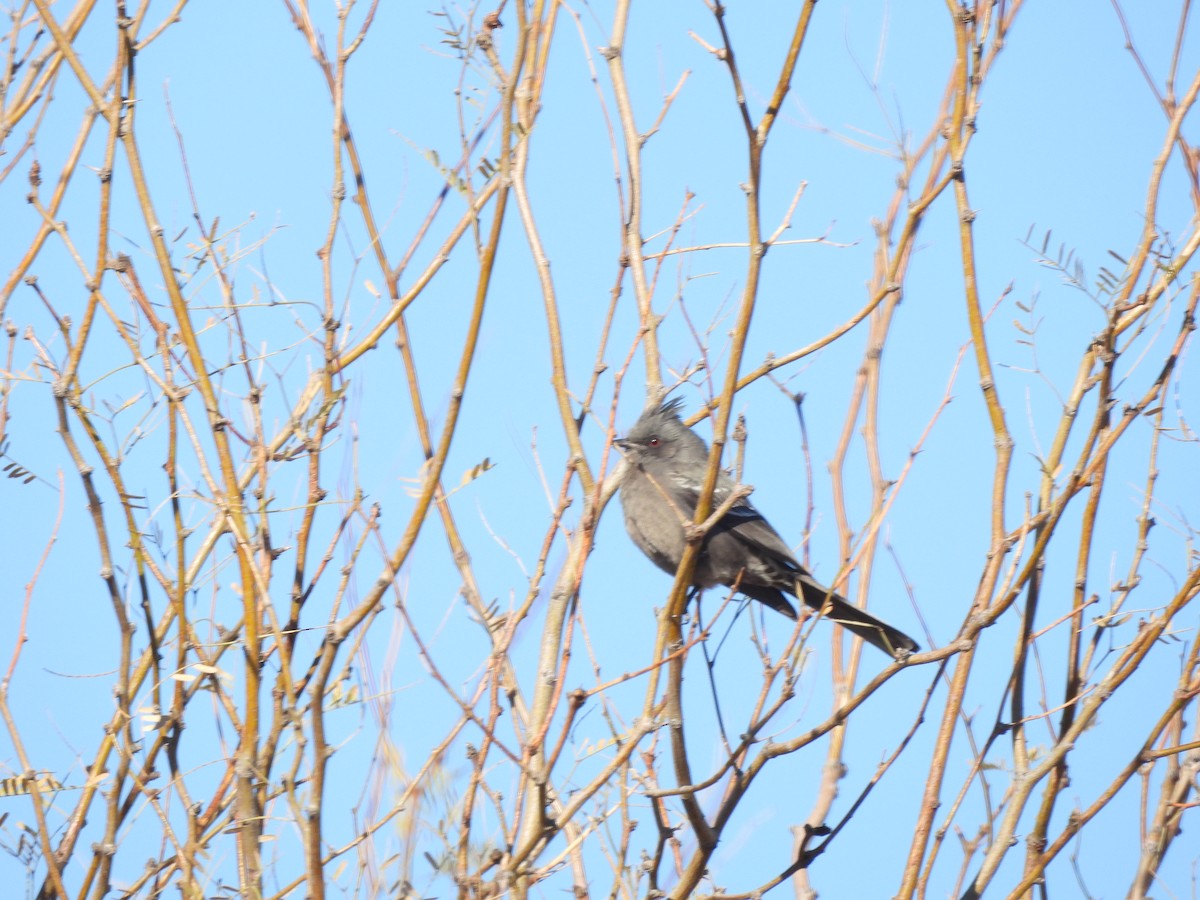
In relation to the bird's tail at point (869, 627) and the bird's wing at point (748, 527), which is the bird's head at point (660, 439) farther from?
the bird's tail at point (869, 627)

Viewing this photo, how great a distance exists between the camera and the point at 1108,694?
3734mm

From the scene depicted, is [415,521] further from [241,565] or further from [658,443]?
[658,443]

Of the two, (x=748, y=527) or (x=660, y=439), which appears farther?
(x=660, y=439)

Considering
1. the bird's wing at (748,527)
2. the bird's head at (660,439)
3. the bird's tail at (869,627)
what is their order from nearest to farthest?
the bird's tail at (869,627), the bird's wing at (748,527), the bird's head at (660,439)

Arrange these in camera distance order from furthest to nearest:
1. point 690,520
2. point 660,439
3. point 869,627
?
1. point 660,439
2. point 690,520
3. point 869,627

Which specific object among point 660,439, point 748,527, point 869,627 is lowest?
point 869,627

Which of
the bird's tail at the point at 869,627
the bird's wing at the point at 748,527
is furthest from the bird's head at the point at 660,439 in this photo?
the bird's tail at the point at 869,627

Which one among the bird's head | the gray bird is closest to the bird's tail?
the gray bird

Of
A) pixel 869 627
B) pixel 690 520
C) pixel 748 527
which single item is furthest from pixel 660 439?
pixel 869 627

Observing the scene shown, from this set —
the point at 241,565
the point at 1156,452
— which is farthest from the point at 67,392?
the point at 1156,452

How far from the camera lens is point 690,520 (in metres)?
6.30

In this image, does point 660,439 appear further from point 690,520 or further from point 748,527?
point 748,527

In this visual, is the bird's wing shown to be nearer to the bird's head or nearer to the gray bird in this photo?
the gray bird

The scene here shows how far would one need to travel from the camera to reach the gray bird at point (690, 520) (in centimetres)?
613
